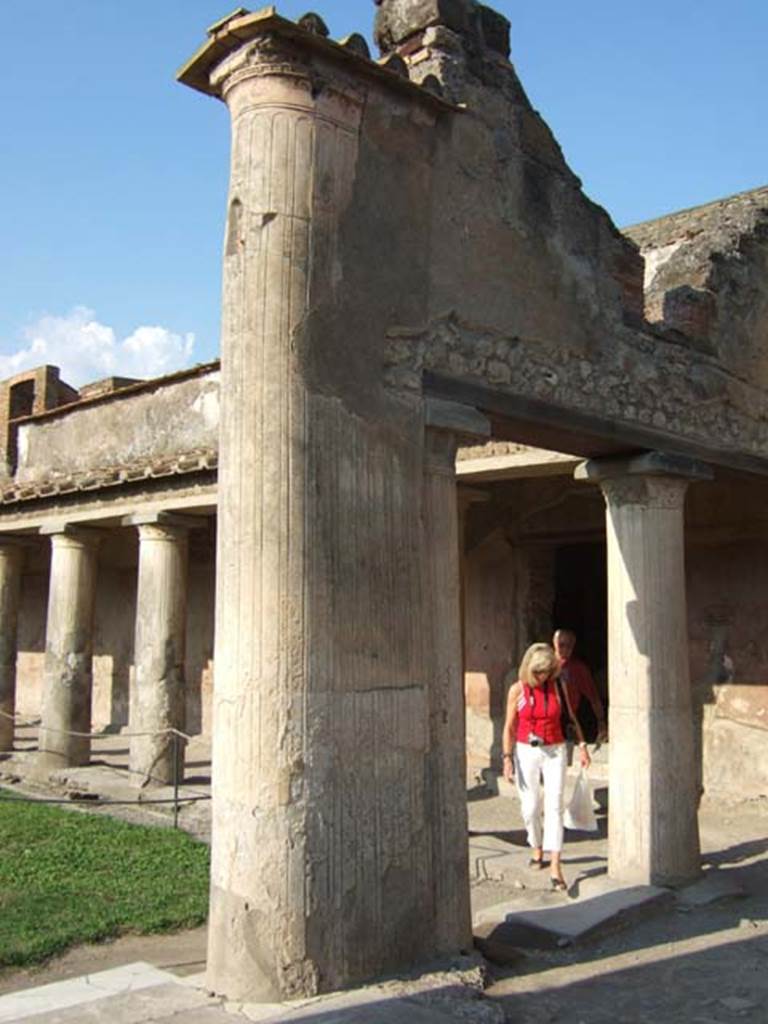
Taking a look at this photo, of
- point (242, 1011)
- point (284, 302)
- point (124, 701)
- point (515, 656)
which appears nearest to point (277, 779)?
point (242, 1011)

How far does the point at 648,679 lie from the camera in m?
6.53

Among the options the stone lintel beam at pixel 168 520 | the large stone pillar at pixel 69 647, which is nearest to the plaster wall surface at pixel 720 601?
the stone lintel beam at pixel 168 520

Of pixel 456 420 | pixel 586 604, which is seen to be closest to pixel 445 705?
pixel 456 420

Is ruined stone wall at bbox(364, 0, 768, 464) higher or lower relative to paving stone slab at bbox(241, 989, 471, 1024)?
higher

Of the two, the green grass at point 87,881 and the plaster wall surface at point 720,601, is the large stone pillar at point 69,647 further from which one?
the plaster wall surface at point 720,601

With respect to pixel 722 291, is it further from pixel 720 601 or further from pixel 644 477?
pixel 720 601

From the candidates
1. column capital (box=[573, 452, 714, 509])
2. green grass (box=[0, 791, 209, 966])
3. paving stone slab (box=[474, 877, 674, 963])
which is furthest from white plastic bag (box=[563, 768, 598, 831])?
green grass (box=[0, 791, 209, 966])

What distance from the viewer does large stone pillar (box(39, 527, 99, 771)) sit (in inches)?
476

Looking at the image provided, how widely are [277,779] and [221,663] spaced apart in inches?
20.4

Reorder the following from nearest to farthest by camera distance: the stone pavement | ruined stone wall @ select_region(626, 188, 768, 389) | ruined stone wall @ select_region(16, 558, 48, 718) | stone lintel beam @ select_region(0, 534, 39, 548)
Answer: the stone pavement
ruined stone wall @ select_region(626, 188, 768, 389)
stone lintel beam @ select_region(0, 534, 39, 548)
ruined stone wall @ select_region(16, 558, 48, 718)

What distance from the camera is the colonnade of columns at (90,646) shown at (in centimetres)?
1105

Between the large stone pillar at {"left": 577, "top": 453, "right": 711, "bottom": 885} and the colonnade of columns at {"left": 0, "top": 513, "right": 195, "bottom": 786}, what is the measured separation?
4.65m

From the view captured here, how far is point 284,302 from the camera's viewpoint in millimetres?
4418

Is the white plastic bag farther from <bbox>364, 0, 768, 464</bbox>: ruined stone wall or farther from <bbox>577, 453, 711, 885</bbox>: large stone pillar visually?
<bbox>364, 0, 768, 464</bbox>: ruined stone wall
